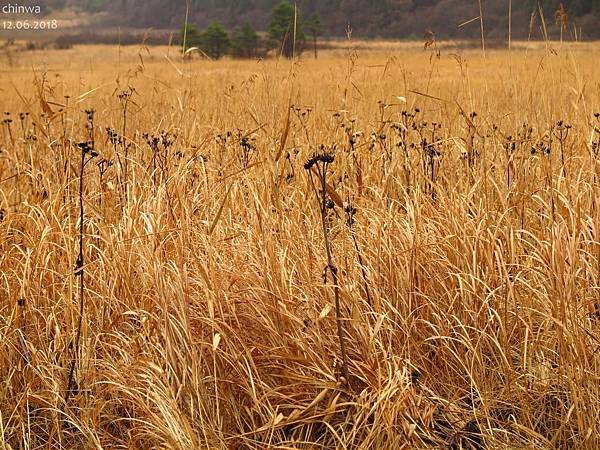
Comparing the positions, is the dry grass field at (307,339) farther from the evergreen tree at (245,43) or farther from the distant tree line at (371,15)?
the distant tree line at (371,15)

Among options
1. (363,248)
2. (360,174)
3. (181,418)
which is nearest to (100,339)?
(181,418)

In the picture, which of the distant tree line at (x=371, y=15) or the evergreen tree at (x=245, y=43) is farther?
the distant tree line at (x=371, y=15)

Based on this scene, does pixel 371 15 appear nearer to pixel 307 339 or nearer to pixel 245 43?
pixel 245 43

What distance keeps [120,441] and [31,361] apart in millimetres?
454

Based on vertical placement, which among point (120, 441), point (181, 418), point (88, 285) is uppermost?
point (88, 285)

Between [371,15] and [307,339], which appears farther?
[371,15]

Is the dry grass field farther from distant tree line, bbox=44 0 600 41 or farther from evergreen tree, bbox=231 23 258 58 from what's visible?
distant tree line, bbox=44 0 600 41

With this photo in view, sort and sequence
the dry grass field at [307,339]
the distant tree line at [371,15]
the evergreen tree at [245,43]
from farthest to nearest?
the distant tree line at [371,15] < the evergreen tree at [245,43] < the dry grass field at [307,339]

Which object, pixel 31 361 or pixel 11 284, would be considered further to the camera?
pixel 11 284

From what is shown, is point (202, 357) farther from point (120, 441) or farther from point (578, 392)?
point (578, 392)

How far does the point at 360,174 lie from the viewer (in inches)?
133

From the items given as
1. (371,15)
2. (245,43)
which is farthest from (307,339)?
(371,15)

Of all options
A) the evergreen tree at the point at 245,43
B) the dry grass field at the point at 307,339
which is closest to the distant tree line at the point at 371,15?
the evergreen tree at the point at 245,43

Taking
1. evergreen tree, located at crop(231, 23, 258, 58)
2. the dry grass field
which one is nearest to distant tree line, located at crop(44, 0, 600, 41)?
evergreen tree, located at crop(231, 23, 258, 58)
